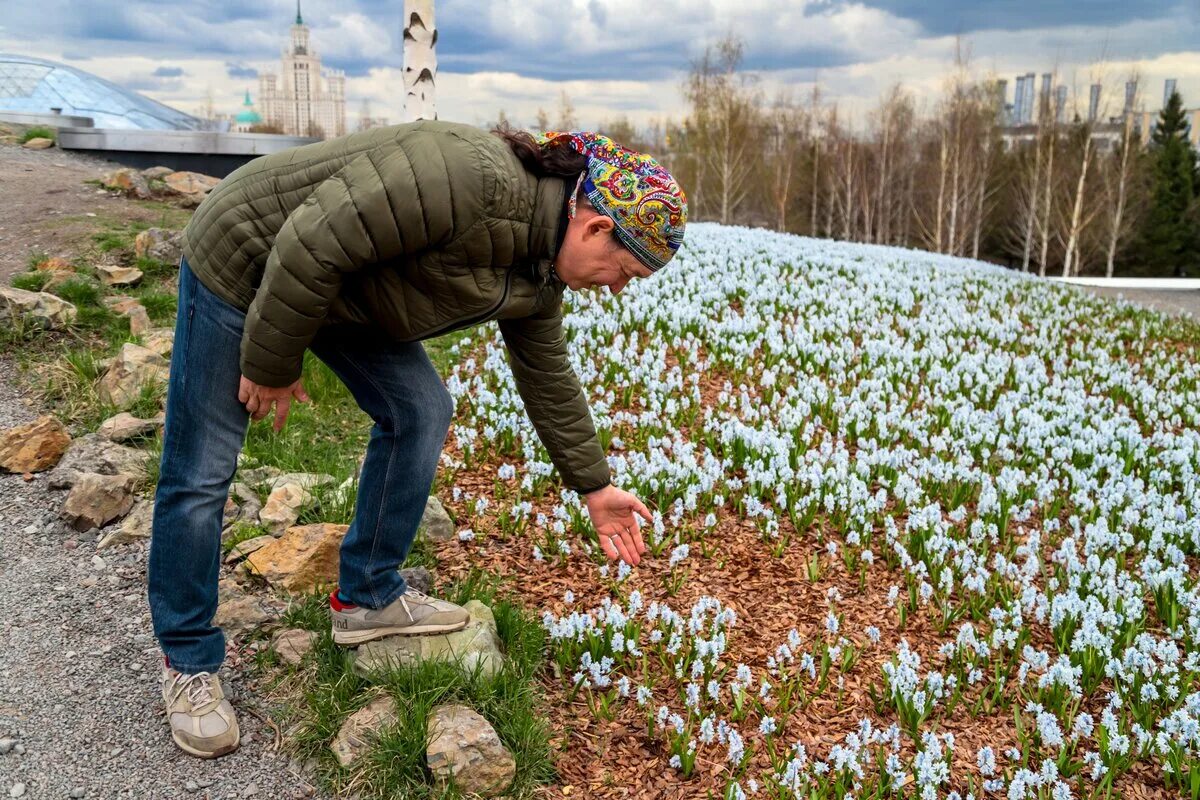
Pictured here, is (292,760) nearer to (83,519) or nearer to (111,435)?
(83,519)

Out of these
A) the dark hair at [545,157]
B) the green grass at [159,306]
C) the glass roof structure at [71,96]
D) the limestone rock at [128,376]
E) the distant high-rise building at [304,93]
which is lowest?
the limestone rock at [128,376]

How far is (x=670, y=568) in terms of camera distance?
405 cm

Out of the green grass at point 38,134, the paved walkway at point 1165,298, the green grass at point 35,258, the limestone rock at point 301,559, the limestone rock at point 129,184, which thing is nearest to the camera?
the limestone rock at point 301,559

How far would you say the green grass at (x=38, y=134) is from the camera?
12.7m

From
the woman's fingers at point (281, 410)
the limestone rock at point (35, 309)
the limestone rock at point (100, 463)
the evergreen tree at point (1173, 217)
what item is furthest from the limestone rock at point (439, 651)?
the evergreen tree at point (1173, 217)

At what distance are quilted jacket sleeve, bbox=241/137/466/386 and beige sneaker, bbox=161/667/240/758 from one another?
121 cm

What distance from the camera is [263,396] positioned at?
244 centimetres

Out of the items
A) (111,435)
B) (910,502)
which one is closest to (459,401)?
(111,435)

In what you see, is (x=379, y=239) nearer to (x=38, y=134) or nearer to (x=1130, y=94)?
(x=38, y=134)

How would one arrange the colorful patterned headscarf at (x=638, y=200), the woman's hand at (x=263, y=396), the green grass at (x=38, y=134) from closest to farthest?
the colorful patterned headscarf at (x=638, y=200)
the woman's hand at (x=263, y=396)
the green grass at (x=38, y=134)

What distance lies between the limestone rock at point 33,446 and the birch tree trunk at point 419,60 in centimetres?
413

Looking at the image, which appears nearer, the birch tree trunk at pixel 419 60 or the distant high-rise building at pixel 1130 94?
the birch tree trunk at pixel 419 60

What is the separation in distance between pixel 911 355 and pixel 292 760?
5.35m

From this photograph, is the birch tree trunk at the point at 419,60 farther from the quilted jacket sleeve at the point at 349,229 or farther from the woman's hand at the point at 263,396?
the quilted jacket sleeve at the point at 349,229
